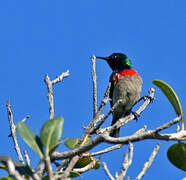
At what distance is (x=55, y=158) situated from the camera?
2447 millimetres

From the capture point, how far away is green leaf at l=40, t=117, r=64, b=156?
7.19ft

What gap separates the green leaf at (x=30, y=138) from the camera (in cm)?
221

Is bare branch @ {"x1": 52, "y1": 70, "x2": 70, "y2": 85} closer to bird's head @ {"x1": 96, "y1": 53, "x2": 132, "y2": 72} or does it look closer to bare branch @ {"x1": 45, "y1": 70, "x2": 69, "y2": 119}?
bare branch @ {"x1": 45, "y1": 70, "x2": 69, "y2": 119}

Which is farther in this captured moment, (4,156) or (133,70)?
(133,70)

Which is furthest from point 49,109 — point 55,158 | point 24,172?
point 24,172

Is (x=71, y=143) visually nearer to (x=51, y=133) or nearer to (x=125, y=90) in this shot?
(x=51, y=133)

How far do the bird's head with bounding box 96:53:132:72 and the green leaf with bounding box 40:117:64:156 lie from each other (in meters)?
6.58

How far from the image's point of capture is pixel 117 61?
8906mm

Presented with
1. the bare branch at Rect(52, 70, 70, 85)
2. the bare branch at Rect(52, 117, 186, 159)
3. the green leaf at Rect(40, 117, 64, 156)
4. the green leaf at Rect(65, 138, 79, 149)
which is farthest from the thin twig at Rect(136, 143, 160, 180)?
the bare branch at Rect(52, 70, 70, 85)

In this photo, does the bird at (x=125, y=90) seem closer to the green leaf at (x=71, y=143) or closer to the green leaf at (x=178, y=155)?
the green leaf at (x=71, y=143)

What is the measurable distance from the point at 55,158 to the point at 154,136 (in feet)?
2.06

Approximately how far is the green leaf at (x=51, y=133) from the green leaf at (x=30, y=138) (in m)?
0.05

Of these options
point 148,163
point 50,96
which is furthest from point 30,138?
point 50,96

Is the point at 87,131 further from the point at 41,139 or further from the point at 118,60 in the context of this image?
the point at 118,60
